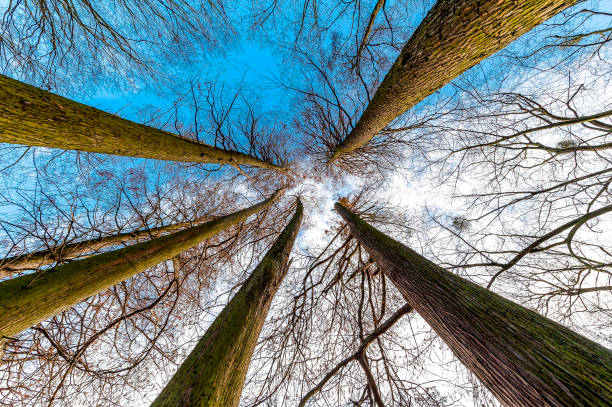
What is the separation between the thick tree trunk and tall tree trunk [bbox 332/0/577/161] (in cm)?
233

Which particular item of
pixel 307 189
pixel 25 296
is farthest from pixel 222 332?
pixel 307 189

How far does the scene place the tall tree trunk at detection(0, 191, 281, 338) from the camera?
5.97 ft

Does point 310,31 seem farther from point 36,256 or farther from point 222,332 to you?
point 36,256

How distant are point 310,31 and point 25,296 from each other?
4.86m

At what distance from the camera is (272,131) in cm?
743

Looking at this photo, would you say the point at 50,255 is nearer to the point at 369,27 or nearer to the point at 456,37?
the point at 456,37

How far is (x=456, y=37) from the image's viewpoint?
2057mm

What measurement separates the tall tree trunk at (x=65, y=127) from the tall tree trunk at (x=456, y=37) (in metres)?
3.53

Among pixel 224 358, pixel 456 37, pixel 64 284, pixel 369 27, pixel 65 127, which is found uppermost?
pixel 369 27

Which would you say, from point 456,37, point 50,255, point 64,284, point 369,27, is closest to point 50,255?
point 50,255

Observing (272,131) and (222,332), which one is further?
(272,131)

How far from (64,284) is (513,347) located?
12.5 feet

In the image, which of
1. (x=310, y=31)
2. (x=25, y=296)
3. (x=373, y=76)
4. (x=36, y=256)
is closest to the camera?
(x=25, y=296)

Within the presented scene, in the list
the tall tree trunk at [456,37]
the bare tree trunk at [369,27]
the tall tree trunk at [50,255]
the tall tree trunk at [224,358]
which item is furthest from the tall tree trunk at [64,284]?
the bare tree trunk at [369,27]
